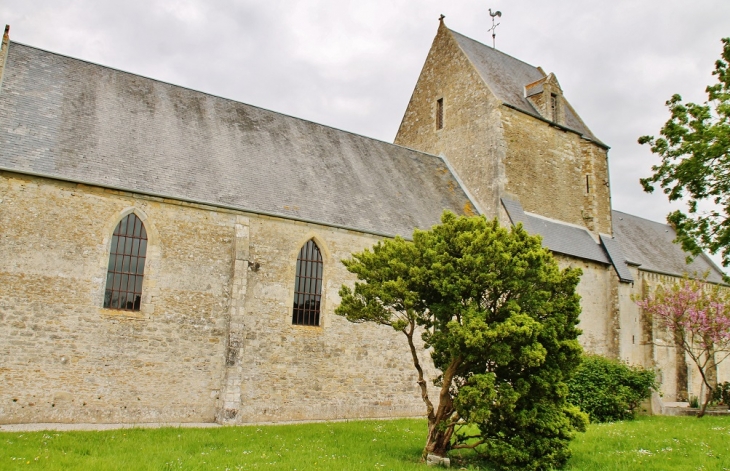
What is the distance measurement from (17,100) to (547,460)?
1505 cm

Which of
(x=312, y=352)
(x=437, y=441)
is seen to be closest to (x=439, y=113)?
(x=312, y=352)

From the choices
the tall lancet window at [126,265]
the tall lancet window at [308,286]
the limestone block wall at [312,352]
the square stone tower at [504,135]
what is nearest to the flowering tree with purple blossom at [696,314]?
the square stone tower at [504,135]

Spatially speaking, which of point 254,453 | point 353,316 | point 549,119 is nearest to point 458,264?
point 353,316

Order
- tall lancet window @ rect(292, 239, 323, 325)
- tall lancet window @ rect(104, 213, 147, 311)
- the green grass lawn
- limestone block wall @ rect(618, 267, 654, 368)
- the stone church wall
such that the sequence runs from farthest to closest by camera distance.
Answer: limestone block wall @ rect(618, 267, 654, 368) < tall lancet window @ rect(292, 239, 323, 325) < tall lancet window @ rect(104, 213, 147, 311) < the stone church wall < the green grass lawn

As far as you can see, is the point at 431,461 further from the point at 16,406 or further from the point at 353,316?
the point at 16,406

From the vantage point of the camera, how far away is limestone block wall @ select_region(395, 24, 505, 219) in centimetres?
2190

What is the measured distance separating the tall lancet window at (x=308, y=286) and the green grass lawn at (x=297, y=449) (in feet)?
11.2

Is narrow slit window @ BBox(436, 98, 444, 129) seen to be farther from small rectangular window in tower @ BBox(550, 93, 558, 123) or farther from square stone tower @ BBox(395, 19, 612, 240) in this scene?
small rectangular window in tower @ BBox(550, 93, 558, 123)

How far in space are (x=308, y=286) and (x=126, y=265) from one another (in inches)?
191

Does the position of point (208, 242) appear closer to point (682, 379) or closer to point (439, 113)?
point (439, 113)

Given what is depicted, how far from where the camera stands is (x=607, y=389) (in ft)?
55.0

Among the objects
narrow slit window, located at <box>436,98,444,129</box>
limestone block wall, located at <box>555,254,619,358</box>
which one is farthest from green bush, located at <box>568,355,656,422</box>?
narrow slit window, located at <box>436,98,444,129</box>

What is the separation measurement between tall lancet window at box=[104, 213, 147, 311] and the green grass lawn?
349 centimetres

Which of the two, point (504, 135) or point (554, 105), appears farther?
point (554, 105)
